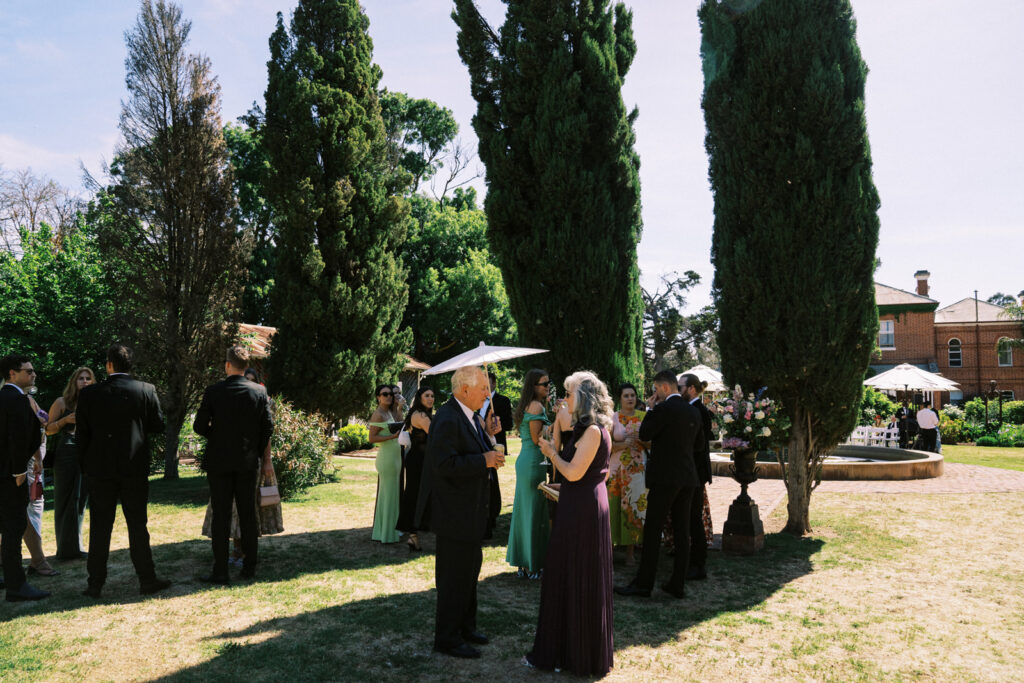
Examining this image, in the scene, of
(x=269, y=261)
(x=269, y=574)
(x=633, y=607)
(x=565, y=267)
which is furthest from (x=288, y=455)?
(x=269, y=261)

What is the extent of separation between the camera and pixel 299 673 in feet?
13.7

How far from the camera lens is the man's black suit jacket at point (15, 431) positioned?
18.1 feet

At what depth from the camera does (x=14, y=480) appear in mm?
5574

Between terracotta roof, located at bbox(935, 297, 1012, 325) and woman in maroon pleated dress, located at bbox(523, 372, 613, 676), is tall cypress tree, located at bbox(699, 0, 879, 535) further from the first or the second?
terracotta roof, located at bbox(935, 297, 1012, 325)

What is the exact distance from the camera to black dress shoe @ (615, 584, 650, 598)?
593cm

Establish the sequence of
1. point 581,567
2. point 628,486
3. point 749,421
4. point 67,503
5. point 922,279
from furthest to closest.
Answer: point 922,279 → point 749,421 → point 628,486 → point 67,503 → point 581,567

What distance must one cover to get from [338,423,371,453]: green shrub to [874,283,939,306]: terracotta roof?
37170 mm

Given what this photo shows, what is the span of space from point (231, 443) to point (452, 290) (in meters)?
22.9

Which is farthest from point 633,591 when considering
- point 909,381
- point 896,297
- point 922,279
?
point 922,279

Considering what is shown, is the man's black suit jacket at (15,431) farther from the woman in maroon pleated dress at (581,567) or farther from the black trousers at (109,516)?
the woman in maroon pleated dress at (581,567)

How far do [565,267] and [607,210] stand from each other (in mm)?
1060

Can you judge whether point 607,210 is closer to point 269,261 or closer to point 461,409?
point 461,409

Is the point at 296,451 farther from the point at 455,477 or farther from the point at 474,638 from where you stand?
the point at 455,477

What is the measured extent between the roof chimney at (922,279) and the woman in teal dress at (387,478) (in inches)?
2056
